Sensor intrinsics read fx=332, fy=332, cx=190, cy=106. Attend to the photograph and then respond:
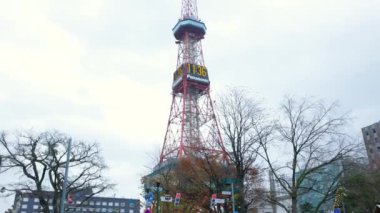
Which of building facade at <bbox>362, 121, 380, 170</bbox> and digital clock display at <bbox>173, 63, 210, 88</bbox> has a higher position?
digital clock display at <bbox>173, 63, 210, 88</bbox>

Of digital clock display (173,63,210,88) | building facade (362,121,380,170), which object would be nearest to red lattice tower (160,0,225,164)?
digital clock display (173,63,210,88)

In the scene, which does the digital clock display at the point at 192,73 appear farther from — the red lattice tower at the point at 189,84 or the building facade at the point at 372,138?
the building facade at the point at 372,138

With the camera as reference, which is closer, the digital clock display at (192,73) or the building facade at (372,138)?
the digital clock display at (192,73)

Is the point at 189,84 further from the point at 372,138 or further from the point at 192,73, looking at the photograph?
the point at 372,138

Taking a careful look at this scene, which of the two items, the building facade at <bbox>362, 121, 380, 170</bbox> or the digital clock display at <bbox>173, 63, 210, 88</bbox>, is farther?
the building facade at <bbox>362, 121, 380, 170</bbox>

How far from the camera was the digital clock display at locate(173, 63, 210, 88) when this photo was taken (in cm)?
4966

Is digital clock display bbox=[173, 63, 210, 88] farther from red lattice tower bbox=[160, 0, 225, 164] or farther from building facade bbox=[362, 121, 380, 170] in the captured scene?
building facade bbox=[362, 121, 380, 170]

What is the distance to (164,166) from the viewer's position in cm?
2766

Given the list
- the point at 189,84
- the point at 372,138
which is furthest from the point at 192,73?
the point at 372,138

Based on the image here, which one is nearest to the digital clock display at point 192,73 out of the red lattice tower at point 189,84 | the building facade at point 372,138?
the red lattice tower at point 189,84

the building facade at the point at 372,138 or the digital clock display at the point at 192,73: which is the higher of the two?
the digital clock display at the point at 192,73

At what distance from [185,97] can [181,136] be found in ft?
27.1

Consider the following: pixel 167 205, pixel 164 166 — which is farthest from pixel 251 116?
pixel 164 166

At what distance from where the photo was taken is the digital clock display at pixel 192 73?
49656 millimetres
